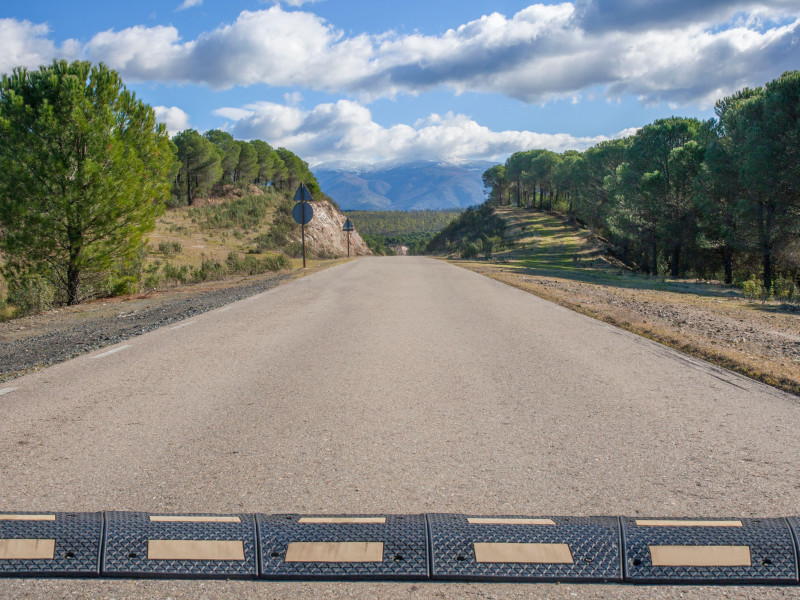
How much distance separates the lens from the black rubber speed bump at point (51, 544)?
2596mm

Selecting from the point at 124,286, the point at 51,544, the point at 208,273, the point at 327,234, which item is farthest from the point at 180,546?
the point at 327,234

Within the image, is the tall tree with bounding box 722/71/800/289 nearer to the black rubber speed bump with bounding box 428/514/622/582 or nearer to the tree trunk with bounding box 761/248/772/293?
the tree trunk with bounding box 761/248/772/293

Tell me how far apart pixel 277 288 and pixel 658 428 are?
549 inches

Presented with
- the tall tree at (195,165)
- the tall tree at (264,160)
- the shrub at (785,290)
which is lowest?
the shrub at (785,290)

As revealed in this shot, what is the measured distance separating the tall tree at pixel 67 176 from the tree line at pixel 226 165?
31.3 m

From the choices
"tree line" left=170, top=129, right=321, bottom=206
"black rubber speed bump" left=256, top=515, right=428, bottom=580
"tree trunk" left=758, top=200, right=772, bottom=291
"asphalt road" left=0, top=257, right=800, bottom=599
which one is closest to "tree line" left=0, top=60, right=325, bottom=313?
"asphalt road" left=0, top=257, right=800, bottom=599

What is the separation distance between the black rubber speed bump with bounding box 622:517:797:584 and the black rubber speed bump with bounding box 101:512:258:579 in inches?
71.3

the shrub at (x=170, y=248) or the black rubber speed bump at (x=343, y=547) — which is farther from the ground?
the shrub at (x=170, y=248)

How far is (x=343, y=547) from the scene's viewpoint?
2.72m

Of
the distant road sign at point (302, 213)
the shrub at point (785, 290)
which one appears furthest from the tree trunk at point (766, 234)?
the distant road sign at point (302, 213)

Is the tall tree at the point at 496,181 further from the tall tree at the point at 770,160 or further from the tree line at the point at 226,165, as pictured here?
the tall tree at the point at 770,160

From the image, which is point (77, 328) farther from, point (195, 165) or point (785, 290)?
point (195, 165)

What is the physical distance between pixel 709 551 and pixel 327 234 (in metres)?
61.7

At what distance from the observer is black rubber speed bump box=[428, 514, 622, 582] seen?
8.53 feet
